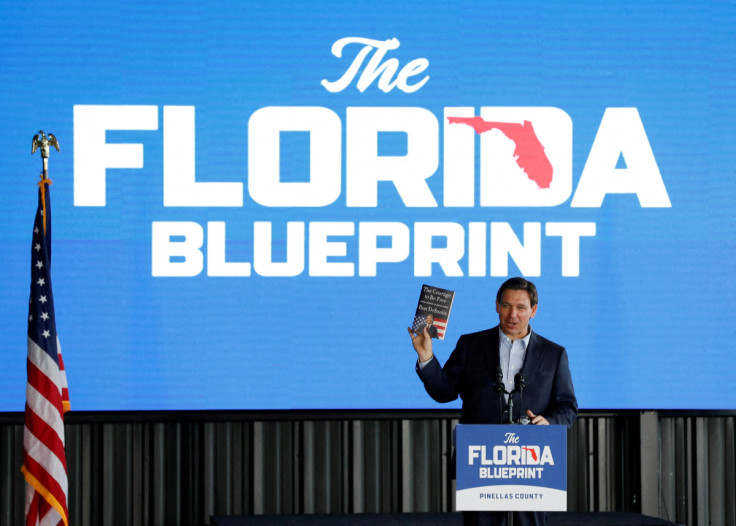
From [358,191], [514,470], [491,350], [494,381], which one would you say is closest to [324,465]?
[358,191]

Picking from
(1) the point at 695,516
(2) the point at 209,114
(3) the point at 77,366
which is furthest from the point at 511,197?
(3) the point at 77,366

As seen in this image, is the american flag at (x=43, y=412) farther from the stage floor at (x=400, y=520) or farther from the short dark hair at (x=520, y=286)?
the short dark hair at (x=520, y=286)

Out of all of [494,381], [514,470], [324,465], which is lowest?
[324,465]

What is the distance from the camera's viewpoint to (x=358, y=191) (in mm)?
A: 5176

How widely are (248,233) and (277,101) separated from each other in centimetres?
74

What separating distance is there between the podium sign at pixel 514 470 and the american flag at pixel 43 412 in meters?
2.06

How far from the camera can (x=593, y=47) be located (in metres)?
5.25

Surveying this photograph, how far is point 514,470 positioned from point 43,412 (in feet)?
7.44

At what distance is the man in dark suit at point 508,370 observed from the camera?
3607 millimetres

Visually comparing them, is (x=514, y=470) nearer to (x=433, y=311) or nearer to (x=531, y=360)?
(x=531, y=360)

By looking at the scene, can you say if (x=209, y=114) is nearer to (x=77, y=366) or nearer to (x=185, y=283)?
(x=185, y=283)

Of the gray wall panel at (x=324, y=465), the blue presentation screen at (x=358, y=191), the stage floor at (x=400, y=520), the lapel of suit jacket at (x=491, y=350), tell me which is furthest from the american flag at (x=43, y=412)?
the lapel of suit jacket at (x=491, y=350)

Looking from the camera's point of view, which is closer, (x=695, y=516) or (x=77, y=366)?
(x=77, y=366)

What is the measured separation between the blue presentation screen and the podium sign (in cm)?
202
